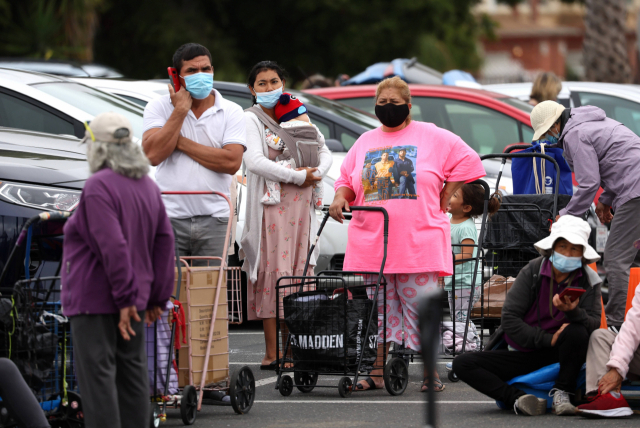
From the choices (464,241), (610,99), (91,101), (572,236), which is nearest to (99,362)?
(572,236)

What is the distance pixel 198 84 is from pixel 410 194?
4.65 feet

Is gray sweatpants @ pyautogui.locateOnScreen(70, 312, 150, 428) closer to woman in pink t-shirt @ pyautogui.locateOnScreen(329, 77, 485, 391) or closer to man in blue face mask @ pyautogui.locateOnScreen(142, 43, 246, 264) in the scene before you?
man in blue face mask @ pyautogui.locateOnScreen(142, 43, 246, 264)

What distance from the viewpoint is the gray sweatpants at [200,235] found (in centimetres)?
602

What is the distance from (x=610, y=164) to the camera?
735cm

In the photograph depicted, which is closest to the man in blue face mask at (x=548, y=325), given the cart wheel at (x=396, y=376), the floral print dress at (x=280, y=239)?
the cart wheel at (x=396, y=376)

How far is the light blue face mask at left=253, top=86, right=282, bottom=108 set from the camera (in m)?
7.06

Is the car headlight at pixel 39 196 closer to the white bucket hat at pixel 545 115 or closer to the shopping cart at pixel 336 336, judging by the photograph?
the shopping cart at pixel 336 336

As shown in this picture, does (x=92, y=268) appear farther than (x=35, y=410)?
No

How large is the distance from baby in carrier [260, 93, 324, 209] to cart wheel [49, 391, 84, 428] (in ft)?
7.92

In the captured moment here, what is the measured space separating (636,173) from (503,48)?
2518 inches

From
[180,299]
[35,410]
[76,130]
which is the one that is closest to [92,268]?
[35,410]

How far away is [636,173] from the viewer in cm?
733

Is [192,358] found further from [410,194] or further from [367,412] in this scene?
[410,194]

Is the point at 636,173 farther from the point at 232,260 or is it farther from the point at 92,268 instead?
the point at 92,268
